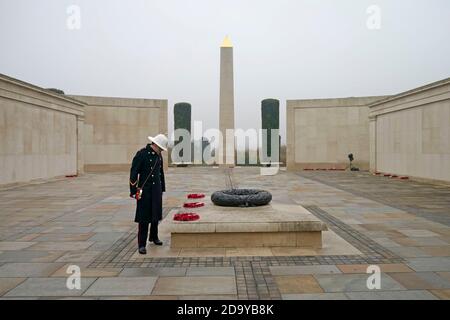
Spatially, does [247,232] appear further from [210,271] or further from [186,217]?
[210,271]

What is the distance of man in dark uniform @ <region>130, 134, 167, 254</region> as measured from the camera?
6273 millimetres

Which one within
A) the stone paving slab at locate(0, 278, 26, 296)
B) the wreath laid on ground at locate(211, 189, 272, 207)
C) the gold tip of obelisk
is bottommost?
the stone paving slab at locate(0, 278, 26, 296)

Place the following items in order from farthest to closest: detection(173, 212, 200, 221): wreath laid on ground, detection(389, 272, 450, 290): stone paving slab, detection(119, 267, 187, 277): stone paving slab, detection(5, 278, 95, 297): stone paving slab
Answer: detection(173, 212, 200, 221): wreath laid on ground < detection(119, 267, 187, 277): stone paving slab < detection(389, 272, 450, 290): stone paving slab < detection(5, 278, 95, 297): stone paving slab

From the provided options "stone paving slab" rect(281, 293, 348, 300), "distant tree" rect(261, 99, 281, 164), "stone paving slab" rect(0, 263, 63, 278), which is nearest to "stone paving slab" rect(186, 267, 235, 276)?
"stone paving slab" rect(281, 293, 348, 300)

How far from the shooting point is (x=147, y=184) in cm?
638

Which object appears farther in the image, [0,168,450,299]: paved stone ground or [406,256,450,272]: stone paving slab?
[406,256,450,272]: stone paving slab

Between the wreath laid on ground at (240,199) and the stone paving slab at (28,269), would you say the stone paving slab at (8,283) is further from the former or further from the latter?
the wreath laid on ground at (240,199)

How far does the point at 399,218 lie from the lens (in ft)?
29.9

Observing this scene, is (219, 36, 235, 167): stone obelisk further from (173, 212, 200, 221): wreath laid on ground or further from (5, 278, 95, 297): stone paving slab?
(5, 278, 95, 297): stone paving slab

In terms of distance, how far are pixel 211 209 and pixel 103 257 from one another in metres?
2.40

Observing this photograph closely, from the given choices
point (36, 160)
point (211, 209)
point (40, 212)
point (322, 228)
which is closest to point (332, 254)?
point (322, 228)

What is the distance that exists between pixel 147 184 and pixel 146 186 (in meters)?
0.04

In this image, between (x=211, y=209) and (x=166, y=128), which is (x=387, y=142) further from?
(x=211, y=209)

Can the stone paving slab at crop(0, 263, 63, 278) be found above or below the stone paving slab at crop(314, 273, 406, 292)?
above
